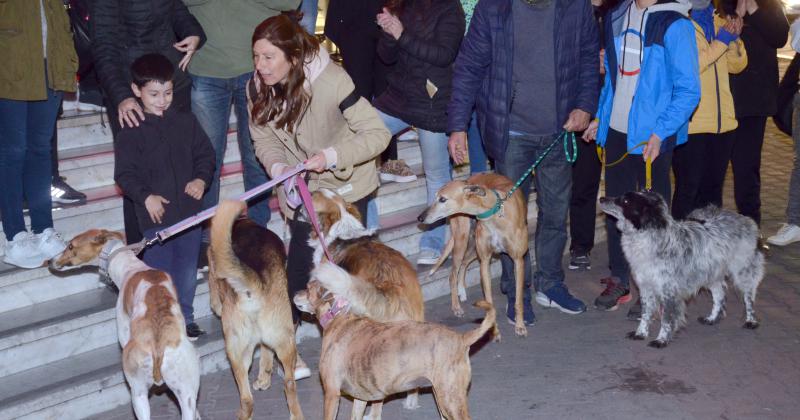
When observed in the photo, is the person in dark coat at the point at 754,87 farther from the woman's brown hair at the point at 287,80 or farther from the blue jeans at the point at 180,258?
the blue jeans at the point at 180,258

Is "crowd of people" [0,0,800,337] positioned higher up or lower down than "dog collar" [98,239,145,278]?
higher up

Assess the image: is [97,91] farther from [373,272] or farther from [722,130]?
[722,130]

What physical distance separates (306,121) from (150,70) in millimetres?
1004

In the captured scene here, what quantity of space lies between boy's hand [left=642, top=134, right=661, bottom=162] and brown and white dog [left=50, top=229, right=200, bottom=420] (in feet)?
11.0

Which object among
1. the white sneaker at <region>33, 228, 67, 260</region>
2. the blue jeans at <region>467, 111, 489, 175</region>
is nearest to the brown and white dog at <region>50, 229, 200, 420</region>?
the white sneaker at <region>33, 228, 67, 260</region>

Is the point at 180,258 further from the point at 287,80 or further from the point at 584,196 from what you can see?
the point at 584,196

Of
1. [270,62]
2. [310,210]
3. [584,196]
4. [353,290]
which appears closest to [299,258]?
[310,210]

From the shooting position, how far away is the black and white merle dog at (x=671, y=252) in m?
6.11

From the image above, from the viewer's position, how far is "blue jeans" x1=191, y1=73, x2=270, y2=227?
6.12 metres

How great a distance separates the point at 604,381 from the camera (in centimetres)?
566

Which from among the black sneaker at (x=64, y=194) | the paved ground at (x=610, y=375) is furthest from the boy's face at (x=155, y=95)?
the paved ground at (x=610, y=375)

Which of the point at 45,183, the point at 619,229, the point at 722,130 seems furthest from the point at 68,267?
the point at 722,130

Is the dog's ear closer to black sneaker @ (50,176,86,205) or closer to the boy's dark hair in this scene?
the boy's dark hair

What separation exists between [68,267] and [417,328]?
2.31 m
